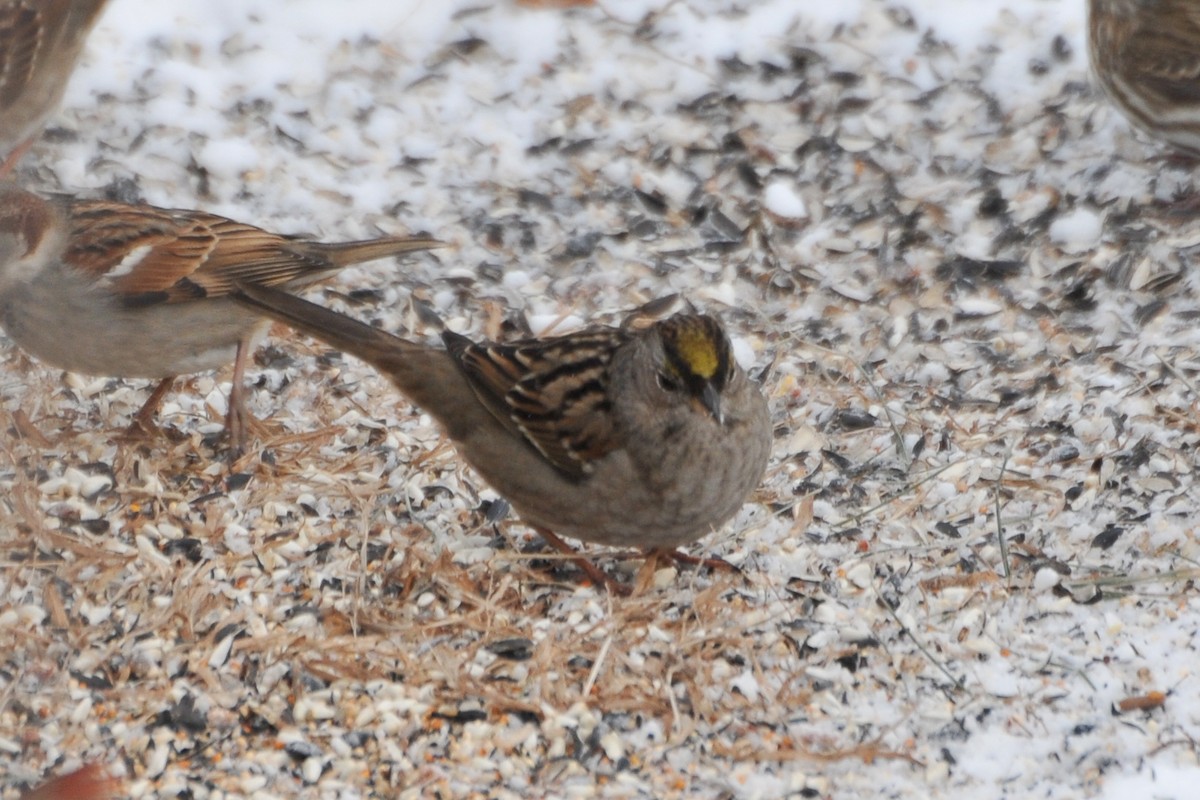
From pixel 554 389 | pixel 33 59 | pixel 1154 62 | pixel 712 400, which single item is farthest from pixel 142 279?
pixel 1154 62

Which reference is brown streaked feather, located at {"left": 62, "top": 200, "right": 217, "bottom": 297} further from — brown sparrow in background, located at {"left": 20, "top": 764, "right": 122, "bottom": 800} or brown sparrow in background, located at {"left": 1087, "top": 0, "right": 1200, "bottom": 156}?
brown sparrow in background, located at {"left": 1087, "top": 0, "right": 1200, "bottom": 156}

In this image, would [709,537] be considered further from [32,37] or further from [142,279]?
[32,37]

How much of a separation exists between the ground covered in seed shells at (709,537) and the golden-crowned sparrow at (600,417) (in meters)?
0.23

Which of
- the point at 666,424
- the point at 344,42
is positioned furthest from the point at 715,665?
the point at 344,42

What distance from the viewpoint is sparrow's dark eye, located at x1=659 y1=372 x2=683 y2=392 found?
3912 millimetres

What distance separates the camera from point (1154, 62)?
582 cm

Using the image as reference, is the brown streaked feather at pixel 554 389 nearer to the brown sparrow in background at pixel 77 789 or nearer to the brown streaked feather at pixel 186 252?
the brown streaked feather at pixel 186 252

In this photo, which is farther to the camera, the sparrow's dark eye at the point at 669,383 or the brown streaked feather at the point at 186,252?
the brown streaked feather at the point at 186,252

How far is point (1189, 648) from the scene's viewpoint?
12.7 feet

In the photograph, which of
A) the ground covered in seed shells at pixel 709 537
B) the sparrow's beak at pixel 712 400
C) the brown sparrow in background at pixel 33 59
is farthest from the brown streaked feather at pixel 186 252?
the sparrow's beak at pixel 712 400

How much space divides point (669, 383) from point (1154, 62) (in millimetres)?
2856

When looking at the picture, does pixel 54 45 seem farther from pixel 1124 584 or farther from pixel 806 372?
pixel 1124 584

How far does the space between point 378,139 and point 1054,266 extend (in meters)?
2.47

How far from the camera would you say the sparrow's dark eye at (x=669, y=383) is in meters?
3.91
